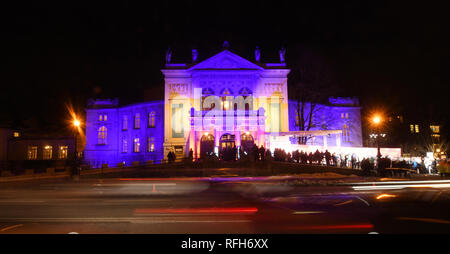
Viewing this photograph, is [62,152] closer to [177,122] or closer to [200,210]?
[177,122]

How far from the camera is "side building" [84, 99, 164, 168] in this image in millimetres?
41344

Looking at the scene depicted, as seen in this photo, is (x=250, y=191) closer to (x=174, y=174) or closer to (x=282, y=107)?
(x=174, y=174)

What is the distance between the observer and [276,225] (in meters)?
7.24

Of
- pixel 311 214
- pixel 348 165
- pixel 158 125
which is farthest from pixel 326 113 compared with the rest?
pixel 311 214

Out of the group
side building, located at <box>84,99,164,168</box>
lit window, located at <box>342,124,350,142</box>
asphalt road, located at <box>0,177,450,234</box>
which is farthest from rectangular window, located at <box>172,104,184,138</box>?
lit window, located at <box>342,124,350,142</box>

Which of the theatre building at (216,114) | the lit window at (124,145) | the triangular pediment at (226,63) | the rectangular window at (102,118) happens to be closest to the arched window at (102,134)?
the rectangular window at (102,118)

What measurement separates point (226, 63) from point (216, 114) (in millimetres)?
7637

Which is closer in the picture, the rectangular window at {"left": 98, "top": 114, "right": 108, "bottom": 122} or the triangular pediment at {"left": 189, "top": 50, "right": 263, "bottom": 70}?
the triangular pediment at {"left": 189, "top": 50, "right": 263, "bottom": 70}

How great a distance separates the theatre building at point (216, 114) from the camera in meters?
35.4

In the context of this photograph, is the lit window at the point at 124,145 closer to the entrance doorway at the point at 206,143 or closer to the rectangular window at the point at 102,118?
the rectangular window at the point at 102,118

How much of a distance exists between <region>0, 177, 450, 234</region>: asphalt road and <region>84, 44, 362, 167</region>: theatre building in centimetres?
2085

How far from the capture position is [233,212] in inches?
345

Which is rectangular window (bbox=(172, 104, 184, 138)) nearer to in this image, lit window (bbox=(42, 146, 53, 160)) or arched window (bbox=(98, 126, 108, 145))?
arched window (bbox=(98, 126, 108, 145))

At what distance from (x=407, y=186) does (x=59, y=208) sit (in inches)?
581
